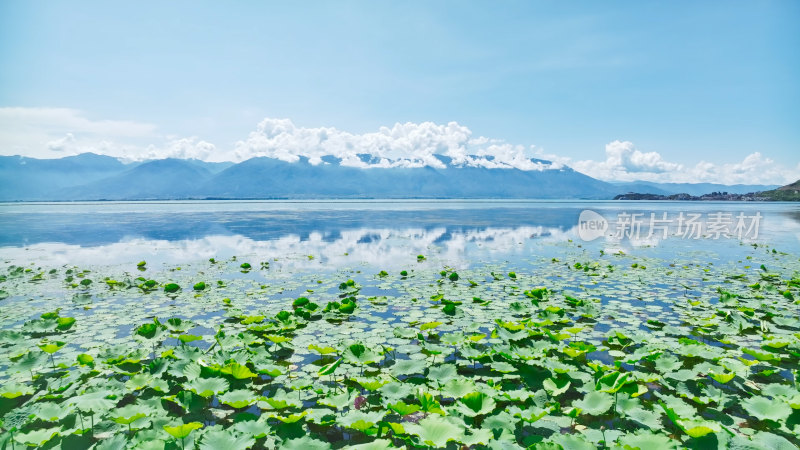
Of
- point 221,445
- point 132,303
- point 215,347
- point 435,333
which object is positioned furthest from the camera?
point 132,303

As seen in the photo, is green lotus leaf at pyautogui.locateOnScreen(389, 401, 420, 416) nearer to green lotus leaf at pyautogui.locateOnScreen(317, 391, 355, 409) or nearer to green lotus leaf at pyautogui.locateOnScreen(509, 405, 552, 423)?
green lotus leaf at pyautogui.locateOnScreen(317, 391, 355, 409)

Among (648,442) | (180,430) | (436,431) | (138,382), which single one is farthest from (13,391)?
(648,442)

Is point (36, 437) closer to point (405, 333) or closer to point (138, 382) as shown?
point (138, 382)

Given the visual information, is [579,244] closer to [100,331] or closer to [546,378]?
[546,378]

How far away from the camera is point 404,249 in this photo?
23.1 meters

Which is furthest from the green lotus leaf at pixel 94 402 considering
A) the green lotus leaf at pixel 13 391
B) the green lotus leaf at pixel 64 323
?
the green lotus leaf at pixel 64 323

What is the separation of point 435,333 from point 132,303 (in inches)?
317

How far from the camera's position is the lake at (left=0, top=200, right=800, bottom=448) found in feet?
15.6

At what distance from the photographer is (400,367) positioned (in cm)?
629

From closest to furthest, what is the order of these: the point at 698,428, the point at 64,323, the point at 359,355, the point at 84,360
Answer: the point at 698,428 → the point at 84,360 → the point at 359,355 → the point at 64,323

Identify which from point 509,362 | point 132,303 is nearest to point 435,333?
point 509,362

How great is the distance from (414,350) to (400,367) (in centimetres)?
120

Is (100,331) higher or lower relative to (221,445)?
lower

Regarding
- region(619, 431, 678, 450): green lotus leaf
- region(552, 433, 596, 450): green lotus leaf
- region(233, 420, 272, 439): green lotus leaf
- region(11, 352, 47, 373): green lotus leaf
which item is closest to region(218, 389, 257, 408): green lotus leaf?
region(233, 420, 272, 439): green lotus leaf
